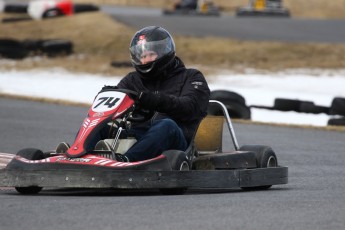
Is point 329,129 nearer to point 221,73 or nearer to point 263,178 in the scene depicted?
point 263,178

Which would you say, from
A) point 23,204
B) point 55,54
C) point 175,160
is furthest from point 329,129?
point 55,54

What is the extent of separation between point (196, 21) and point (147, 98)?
2196 centimetres

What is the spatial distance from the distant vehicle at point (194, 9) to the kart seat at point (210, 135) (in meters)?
25.6

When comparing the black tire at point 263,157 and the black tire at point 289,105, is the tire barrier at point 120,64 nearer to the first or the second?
the black tire at point 289,105

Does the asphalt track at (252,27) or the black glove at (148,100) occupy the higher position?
the black glove at (148,100)

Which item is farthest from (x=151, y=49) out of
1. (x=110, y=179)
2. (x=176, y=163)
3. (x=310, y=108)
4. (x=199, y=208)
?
(x=310, y=108)

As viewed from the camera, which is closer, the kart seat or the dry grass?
the kart seat

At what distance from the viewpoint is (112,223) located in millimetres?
5152

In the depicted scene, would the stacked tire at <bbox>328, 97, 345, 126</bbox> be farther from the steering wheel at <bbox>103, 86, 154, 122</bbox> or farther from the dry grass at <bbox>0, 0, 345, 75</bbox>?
the dry grass at <bbox>0, 0, 345, 75</bbox>

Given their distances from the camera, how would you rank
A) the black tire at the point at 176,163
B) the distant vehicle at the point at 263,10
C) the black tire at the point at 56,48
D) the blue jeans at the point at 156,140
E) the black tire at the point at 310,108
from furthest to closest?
the distant vehicle at the point at 263,10 < the black tire at the point at 56,48 < the black tire at the point at 310,108 < the blue jeans at the point at 156,140 < the black tire at the point at 176,163

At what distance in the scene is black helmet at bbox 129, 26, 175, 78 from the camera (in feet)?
24.3

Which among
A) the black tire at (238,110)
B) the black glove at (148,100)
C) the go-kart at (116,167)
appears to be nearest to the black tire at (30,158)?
the go-kart at (116,167)

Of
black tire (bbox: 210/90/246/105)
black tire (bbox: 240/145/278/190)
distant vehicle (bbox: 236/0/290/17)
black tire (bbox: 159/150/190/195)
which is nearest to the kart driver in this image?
black tire (bbox: 159/150/190/195)

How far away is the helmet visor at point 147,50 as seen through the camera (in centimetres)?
741
